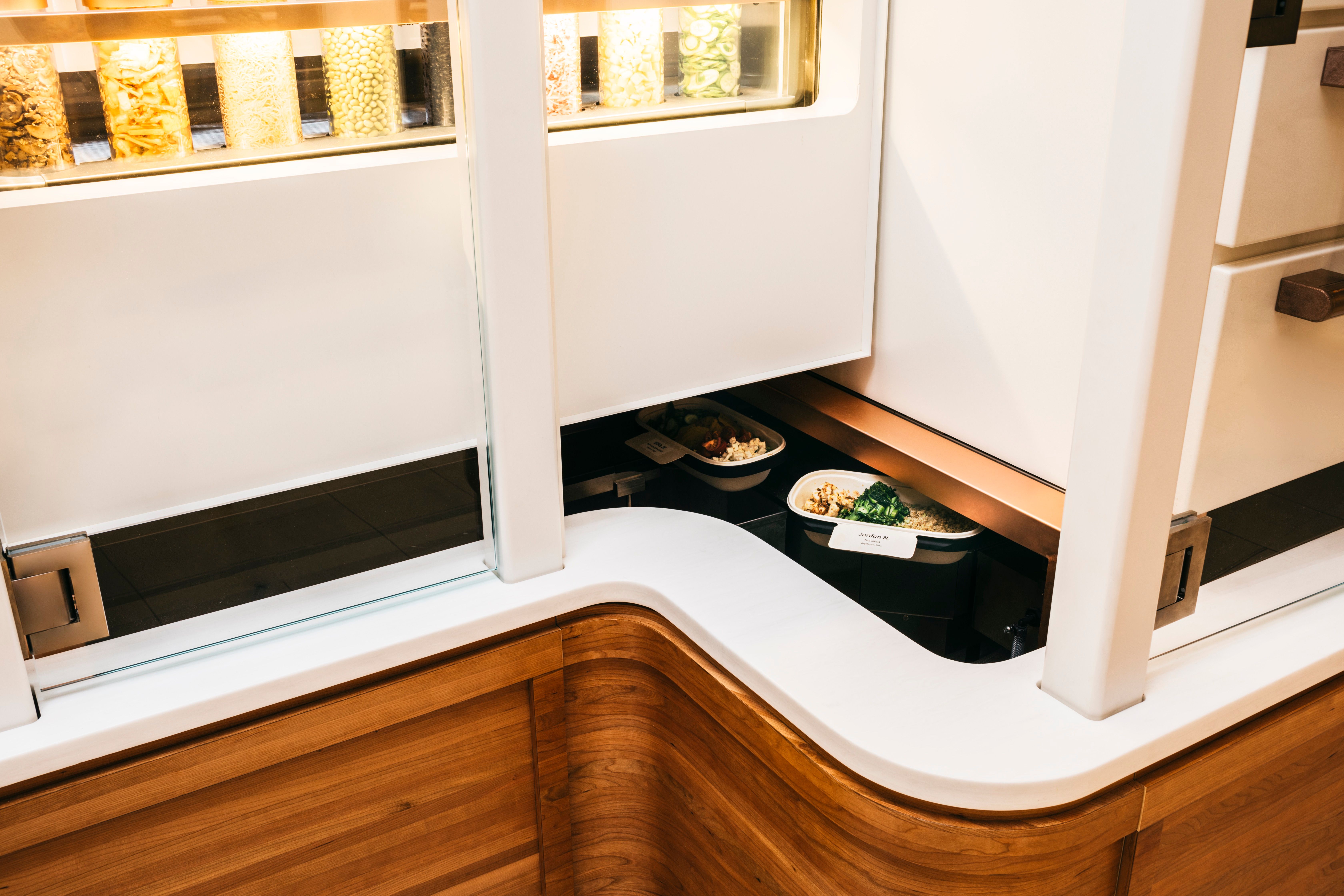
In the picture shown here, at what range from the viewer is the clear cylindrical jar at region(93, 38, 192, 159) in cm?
90

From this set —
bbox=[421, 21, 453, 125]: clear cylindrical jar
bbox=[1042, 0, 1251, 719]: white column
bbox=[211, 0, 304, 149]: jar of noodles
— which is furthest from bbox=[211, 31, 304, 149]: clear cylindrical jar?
bbox=[1042, 0, 1251, 719]: white column

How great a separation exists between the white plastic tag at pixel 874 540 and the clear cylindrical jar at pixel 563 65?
638 mm

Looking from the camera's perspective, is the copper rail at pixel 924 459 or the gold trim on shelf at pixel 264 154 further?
the copper rail at pixel 924 459

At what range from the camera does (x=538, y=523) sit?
115cm

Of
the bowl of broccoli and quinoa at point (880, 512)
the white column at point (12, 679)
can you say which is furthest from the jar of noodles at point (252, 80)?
the bowl of broccoli and quinoa at point (880, 512)

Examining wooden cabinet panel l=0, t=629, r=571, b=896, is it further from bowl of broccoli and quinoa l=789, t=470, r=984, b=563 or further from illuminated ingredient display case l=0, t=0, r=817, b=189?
illuminated ingredient display case l=0, t=0, r=817, b=189

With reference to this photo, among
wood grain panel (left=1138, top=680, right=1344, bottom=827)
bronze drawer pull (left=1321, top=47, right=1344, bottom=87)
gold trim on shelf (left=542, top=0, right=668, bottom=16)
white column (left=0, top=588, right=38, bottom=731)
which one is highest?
gold trim on shelf (left=542, top=0, right=668, bottom=16)

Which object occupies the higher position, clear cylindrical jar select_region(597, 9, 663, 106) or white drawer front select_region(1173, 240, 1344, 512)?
clear cylindrical jar select_region(597, 9, 663, 106)

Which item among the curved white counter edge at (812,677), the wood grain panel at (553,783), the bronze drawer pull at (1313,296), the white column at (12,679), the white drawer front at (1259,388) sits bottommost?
the wood grain panel at (553,783)

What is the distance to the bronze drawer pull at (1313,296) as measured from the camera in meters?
0.99

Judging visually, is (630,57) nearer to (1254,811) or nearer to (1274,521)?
(1274,521)

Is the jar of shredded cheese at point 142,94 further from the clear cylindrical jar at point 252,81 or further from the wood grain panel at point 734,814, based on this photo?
the wood grain panel at point 734,814

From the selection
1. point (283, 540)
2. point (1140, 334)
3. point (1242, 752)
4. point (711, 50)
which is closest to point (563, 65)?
point (711, 50)

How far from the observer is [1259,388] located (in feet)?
3.34
